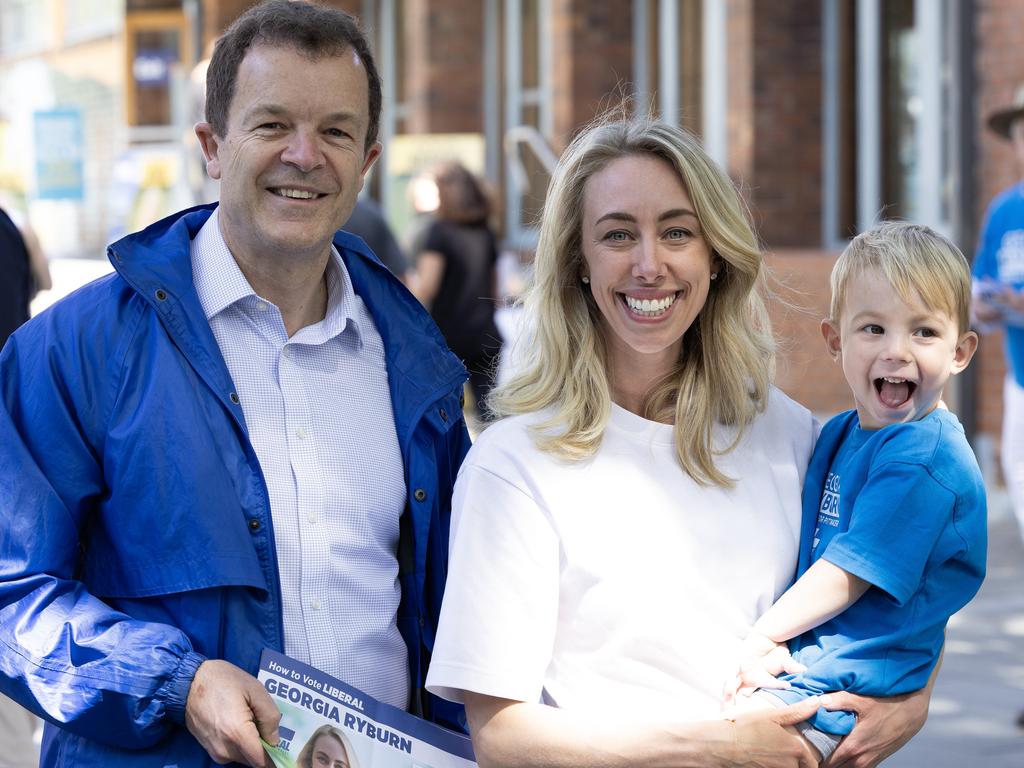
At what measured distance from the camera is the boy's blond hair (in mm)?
2588

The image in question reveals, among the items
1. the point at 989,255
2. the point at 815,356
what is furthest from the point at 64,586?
Result: the point at 815,356

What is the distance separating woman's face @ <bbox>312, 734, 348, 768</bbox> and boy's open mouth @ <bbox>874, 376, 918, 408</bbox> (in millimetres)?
1065

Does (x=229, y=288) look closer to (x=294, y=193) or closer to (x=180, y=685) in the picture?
(x=294, y=193)

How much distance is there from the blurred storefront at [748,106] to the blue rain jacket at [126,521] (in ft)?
10.2

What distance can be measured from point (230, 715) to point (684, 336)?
1062 mm

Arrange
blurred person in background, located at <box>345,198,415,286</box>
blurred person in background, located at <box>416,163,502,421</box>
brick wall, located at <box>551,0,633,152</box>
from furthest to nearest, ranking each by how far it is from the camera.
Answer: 1. brick wall, located at <box>551,0,633,152</box>
2. blurred person in background, located at <box>416,163,502,421</box>
3. blurred person in background, located at <box>345,198,415,286</box>

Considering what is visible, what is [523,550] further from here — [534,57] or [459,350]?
[534,57]

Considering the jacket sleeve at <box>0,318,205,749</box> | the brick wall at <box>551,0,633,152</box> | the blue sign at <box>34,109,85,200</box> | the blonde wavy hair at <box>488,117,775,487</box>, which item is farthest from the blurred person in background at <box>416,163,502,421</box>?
the jacket sleeve at <box>0,318,205,749</box>

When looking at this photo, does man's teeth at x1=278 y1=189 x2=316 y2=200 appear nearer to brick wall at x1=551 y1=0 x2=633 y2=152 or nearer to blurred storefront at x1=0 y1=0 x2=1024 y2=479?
blurred storefront at x1=0 y1=0 x2=1024 y2=479

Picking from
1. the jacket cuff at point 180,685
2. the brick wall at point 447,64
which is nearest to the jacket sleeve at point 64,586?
the jacket cuff at point 180,685

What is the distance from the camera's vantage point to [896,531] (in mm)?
2461

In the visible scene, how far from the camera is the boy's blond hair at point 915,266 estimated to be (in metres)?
2.59

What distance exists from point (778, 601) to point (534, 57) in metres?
13.5

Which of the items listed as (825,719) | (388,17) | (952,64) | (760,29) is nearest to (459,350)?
(952,64)
